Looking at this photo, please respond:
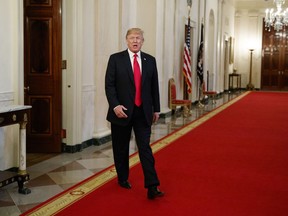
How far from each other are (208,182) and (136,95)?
54.5 inches

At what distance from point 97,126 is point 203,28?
8758 mm

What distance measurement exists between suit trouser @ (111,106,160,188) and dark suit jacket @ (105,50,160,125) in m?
0.08

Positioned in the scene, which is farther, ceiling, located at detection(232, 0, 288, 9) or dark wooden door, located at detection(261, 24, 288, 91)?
dark wooden door, located at detection(261, 24, 288, 91)

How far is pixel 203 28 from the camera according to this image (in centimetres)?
1501

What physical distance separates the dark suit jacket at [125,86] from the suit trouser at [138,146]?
0.25 feet

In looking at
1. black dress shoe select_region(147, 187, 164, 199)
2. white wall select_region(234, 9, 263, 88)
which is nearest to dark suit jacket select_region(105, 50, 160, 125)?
black dress shoe select_region(147, 187, 164, 199)

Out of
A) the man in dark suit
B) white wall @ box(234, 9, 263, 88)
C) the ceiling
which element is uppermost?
the ceiling

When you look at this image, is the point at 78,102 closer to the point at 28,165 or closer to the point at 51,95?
the point at 51,95

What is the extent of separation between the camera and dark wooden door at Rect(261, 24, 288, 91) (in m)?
22.8

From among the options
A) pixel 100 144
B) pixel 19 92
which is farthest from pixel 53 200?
pixel 100 144

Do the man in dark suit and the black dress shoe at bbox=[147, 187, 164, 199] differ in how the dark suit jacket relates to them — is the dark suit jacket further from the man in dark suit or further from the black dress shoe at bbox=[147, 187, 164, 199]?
the black dress shoe at bbox=[147, 187, 164, 199]

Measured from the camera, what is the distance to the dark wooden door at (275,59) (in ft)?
74.9

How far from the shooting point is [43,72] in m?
6.51

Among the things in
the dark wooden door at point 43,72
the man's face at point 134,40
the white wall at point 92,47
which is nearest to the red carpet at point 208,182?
the white wall at point 92,47
